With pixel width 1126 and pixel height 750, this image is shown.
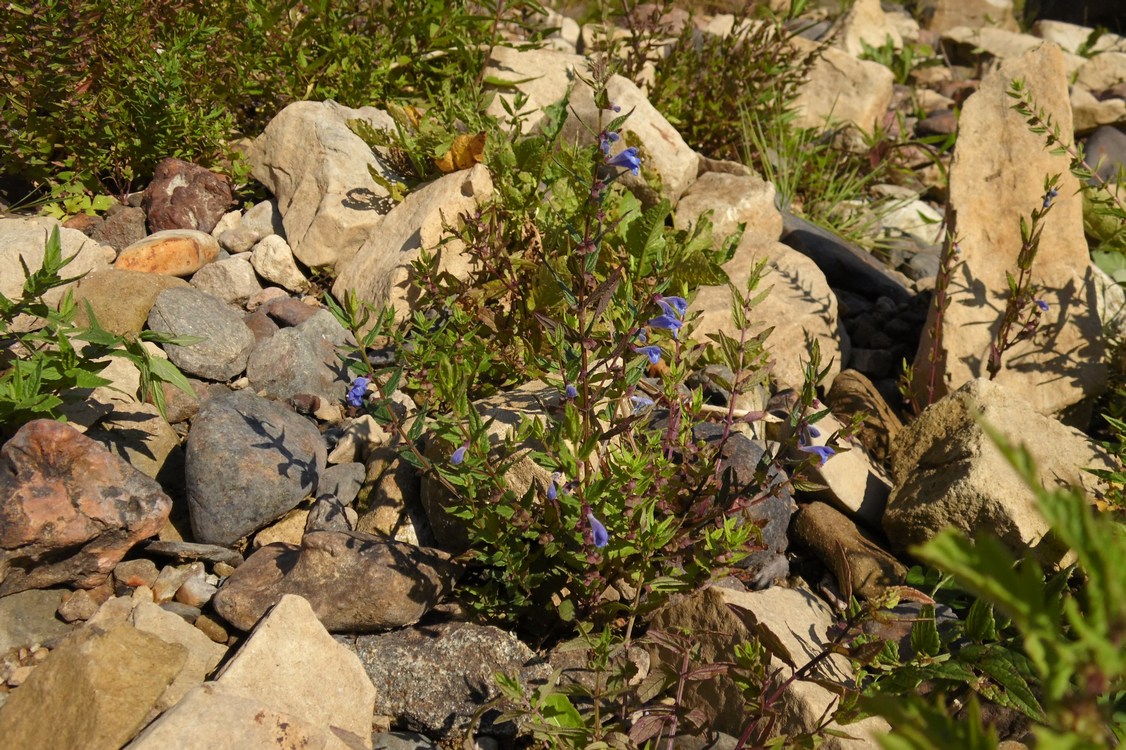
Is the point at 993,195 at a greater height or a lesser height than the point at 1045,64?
lesser

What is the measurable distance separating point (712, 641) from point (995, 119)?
11.9 feet

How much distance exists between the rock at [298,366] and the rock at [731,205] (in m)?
2.13

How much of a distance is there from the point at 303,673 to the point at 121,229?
3.05 metres

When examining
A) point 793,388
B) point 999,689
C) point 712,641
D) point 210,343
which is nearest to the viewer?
point 999,689

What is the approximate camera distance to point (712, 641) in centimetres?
308

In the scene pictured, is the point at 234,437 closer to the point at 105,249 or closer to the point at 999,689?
the point at 105,249

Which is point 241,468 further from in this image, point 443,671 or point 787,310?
point 787,310

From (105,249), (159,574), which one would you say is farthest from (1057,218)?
(105,249)

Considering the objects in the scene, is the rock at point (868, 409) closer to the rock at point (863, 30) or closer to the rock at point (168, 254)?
the rock at point (168, 254)

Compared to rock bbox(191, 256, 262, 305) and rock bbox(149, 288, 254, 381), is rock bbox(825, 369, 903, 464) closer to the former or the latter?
rock bbox(149, 288, 254, 381)

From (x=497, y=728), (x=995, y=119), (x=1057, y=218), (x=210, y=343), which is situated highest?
(x=995, y=119)

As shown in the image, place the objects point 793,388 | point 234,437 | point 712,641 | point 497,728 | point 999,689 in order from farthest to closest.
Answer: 1. point 793,388
2. point 234,437
3. point 712,641
4. point 497,728
5. point 999,689

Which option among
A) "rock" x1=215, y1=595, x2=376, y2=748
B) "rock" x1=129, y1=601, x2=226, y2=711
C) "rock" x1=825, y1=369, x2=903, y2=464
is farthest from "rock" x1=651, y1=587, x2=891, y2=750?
"rock" x1=129, y1=601, x2=226, y2=711

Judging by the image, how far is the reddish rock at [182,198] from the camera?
4750 millimetres
